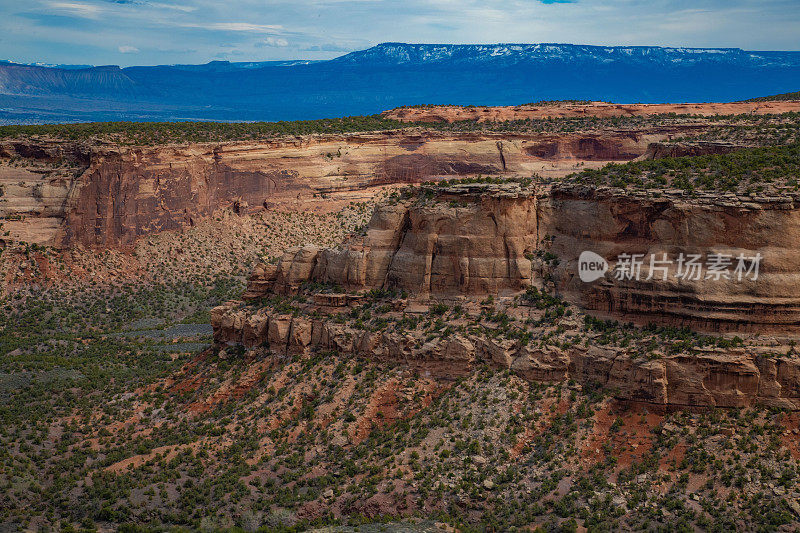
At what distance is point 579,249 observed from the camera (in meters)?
41.8

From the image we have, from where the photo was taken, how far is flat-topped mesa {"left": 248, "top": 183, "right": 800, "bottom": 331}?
121 feet

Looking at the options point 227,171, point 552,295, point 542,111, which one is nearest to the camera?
point 552,295

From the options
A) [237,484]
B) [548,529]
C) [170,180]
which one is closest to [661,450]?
[548,529]

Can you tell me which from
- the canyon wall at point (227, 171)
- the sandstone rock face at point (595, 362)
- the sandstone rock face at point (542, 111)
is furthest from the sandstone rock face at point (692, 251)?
the sandstone rock face at point (542, 111)

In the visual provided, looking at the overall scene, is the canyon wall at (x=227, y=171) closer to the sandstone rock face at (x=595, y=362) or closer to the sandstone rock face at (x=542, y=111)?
the sandstone rock face at (x=542, y=111)

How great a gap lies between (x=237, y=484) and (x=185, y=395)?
1049cm

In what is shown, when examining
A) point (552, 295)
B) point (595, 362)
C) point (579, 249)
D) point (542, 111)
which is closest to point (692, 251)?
point (579, 249)

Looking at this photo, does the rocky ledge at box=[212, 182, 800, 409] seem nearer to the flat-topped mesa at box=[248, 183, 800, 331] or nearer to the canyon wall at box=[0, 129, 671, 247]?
the flat-topped mesa at box=[248, 183, 800, 331]

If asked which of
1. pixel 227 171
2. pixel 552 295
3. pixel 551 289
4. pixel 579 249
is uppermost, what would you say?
pixel 227 171

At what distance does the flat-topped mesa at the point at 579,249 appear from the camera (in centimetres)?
3694

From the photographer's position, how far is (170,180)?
80.6 meters

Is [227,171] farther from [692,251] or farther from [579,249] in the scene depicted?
[692,251]

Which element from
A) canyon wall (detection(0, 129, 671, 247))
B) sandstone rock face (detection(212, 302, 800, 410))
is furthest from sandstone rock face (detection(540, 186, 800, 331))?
canyon wall (detection(0, 129, 671, 247))

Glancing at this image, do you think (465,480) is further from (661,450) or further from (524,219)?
(524,219)
